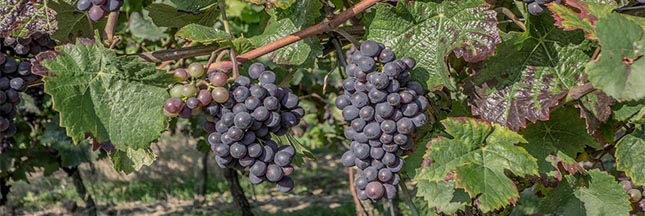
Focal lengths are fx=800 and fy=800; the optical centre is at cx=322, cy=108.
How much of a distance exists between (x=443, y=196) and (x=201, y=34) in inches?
21.0

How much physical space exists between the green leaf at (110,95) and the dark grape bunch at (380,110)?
0.32 m

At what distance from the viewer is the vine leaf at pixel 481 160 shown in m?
1.30

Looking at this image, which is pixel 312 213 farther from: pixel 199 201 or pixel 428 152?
pixel 428 152

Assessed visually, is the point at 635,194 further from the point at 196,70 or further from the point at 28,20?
the point at 28,20

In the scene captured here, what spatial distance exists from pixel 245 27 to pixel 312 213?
341 centimetres

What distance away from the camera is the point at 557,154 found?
1642 mm

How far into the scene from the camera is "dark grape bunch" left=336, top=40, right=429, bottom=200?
131 cm

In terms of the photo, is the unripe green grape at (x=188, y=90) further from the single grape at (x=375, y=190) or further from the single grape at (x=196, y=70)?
the single grape at (x=375, y=190)

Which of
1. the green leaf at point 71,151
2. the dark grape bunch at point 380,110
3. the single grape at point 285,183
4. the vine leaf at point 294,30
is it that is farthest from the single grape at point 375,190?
the green leaf at point 71,151

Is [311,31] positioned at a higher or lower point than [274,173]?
higher

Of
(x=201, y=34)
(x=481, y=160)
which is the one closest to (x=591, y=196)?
(x=481, y=160)

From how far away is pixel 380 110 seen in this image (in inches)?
51.8

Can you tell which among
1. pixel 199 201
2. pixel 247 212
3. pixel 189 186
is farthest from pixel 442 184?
pixel 189 186


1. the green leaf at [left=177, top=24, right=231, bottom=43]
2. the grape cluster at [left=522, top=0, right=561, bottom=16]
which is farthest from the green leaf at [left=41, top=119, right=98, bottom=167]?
the grape cluster at [left=522, top=0, right=561, bottom=16]
